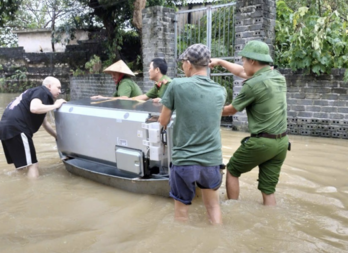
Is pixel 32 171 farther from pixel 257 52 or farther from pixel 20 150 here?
pixel 257 52

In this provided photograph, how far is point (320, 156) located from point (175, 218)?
11.8 ft

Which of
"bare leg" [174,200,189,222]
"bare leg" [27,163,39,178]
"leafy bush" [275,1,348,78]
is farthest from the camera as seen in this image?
"leafy bush" [275,1,348,78]

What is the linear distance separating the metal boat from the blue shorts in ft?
2.13

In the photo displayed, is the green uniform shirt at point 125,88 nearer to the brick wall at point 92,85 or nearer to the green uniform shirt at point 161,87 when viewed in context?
the green uniform shirt at point 161,87

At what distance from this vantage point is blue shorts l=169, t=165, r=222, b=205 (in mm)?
2814

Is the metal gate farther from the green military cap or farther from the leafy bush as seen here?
the green military cap

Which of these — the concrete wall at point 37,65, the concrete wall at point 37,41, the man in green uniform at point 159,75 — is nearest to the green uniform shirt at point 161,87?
the man in green uniform at point 159,75

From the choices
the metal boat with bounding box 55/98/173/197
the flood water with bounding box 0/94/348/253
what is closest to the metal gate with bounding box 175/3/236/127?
the flood water with bounding box 0/94/348/253

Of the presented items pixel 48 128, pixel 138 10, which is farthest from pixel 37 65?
pixel 48 128

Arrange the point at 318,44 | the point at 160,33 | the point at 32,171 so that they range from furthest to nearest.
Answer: the point at 160,33
the point at 318,44
the point at 32,171

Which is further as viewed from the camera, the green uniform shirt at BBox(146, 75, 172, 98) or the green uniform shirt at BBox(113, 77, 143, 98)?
the green uniform shirt at BBox(113, 77, 143, 98)

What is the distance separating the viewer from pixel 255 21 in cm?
752

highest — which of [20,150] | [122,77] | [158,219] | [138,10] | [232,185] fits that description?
[138,10]

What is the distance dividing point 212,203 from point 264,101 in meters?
1.03
